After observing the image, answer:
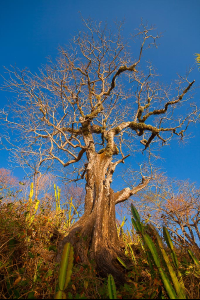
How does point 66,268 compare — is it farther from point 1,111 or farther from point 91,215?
point 1,111

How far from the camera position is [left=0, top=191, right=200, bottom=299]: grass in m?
1.70

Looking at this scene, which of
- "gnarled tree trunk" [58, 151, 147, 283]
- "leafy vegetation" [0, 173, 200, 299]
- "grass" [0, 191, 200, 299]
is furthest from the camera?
"gnarled tree trunk" [58, 151, 147, 283]

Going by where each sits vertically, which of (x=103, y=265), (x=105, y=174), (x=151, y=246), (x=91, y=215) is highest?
(x=105, y=174)

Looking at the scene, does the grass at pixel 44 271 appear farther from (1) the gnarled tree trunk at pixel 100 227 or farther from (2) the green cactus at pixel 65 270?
(1) the gnarled tree trunk at pixel 100 227

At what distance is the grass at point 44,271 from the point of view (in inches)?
66.8

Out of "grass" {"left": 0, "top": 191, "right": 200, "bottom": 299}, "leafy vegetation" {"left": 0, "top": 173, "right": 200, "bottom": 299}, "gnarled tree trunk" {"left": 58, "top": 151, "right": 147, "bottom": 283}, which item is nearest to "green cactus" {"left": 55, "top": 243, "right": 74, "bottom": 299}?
"leafy vegetation" {"left": 0, "top": 173, "right": 200, "bottom": 299}

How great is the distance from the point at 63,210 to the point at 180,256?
262cm

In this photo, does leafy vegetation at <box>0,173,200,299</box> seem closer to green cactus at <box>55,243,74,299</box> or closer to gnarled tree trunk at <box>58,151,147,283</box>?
green cactus at <box>55,243,74,299</box>

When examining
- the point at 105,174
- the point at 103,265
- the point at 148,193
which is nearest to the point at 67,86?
the point at 105,174

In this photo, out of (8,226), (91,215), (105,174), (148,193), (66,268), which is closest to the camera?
(66,268)

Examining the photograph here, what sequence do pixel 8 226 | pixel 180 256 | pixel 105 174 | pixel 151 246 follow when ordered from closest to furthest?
pixel 151 246 → pixel 8 226 → pixel 180 256 → pixel 105 174

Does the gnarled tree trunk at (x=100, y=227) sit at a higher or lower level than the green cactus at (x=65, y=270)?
higher

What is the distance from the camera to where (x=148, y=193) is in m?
10.3

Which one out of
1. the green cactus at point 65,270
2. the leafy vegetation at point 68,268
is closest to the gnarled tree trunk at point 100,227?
the leafy vegetation at point 68,268
